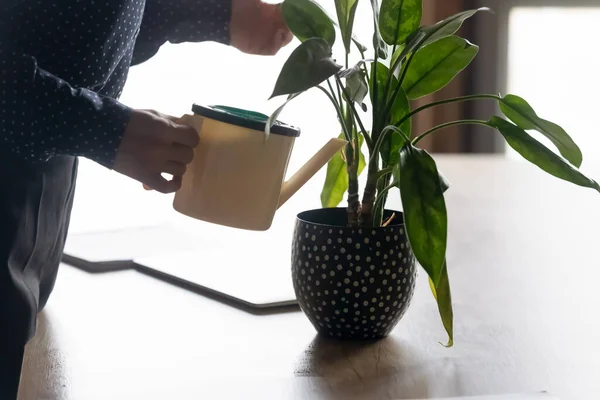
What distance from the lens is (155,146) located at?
0.80 meters

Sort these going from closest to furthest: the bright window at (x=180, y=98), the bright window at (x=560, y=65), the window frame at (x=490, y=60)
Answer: the bright window at (x=180, y=98), the bright window at (x=560, y=65), the window frame at (x=490, y=60)

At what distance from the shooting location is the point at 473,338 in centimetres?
84

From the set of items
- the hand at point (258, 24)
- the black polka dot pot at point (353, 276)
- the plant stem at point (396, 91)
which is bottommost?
the black polka dot pot at point (353, 276)

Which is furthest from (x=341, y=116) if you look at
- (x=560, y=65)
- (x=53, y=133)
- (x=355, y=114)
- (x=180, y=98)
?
(x=560, y=65)

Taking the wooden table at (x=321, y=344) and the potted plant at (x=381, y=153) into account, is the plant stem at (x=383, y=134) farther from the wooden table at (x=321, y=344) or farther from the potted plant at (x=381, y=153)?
the wooden table at (x=321, y=344)

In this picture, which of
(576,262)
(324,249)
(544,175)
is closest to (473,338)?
(324,249)

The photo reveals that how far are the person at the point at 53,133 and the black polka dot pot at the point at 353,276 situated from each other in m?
0.14

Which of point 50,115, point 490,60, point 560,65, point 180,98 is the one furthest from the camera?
point 490,60

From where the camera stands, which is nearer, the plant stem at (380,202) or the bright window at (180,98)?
the plant stem at (380,202)

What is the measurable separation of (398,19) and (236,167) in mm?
195

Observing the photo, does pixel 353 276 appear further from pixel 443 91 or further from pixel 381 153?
pixel 443 91

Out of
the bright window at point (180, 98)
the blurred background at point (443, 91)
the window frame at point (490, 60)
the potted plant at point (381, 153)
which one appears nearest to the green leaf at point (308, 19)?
the potted plant at point (381, 153)

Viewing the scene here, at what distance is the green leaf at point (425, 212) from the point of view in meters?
0.69

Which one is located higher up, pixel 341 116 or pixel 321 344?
pixel 341 116
